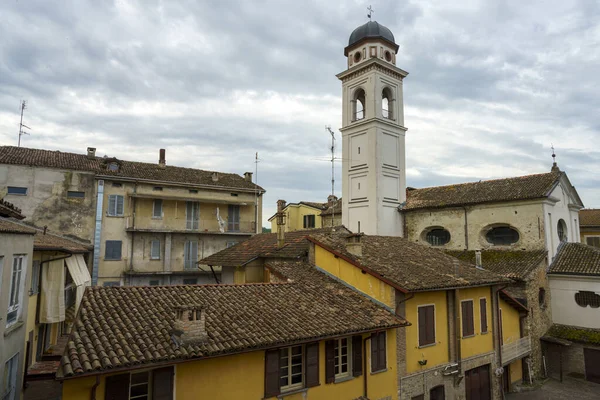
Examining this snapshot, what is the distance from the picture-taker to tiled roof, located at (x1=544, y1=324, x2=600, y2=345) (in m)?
20.0

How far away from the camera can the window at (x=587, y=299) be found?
20.9m

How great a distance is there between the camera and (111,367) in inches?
297

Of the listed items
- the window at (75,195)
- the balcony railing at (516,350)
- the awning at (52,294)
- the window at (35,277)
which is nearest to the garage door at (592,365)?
the balcony railing at (516,350)

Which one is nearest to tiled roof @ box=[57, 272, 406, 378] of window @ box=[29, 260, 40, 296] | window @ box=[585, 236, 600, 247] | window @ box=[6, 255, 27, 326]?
window @ box=[6, 255, 27, 326]

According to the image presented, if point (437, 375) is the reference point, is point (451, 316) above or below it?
above

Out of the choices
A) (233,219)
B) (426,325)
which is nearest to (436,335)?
(426,325)

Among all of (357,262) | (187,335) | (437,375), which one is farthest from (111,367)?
(437,375)

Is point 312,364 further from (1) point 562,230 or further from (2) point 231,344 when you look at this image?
(1) point 562,230

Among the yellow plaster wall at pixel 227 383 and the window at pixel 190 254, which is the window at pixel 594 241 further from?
the yellow plaster wall at pixel 227 383

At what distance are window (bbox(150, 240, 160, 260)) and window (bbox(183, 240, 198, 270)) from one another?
188cm

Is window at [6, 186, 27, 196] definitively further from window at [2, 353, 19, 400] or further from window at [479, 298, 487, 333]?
window at [479, 298, 487, 333]

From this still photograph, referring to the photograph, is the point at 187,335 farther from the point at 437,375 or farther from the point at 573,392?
the point at 573,392

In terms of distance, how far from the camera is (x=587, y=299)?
21250mm

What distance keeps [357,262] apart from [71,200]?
21183 mm
